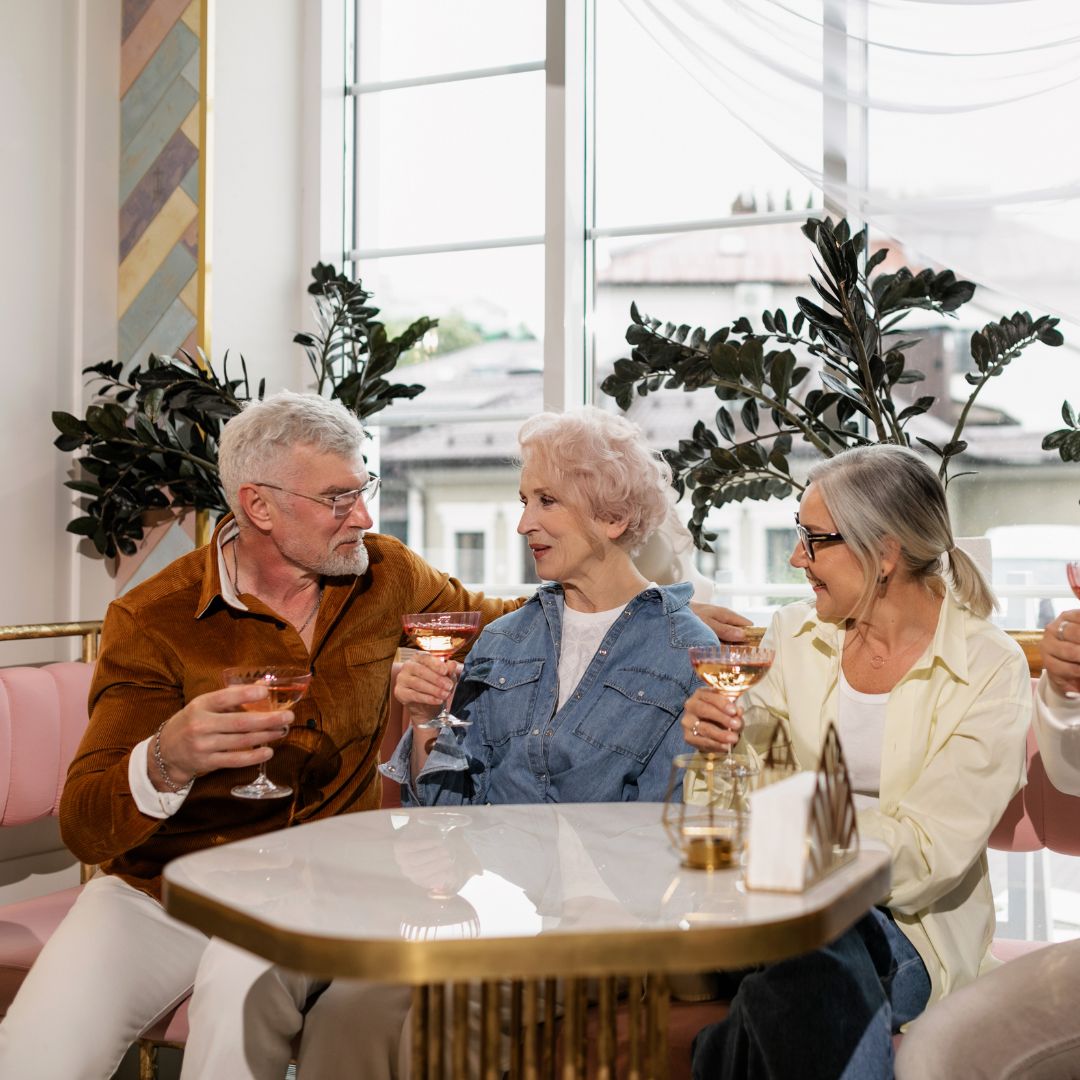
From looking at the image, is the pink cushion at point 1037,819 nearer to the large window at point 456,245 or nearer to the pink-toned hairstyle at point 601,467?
the pink-toned hairstyle at point 601,467

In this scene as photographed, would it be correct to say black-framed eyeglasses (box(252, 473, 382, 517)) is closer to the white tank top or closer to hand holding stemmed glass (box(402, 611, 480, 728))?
hand holding stemmed glass (box(402, 611, 480, 728))

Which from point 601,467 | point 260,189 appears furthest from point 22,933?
point 260,189

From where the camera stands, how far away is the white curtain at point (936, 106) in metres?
3.27

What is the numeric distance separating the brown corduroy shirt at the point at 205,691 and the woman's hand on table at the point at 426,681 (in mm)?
341

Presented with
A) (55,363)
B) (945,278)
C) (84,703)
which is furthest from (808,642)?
(55,363)

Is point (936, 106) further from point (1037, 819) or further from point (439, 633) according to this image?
point (439, 633)

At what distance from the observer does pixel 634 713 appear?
8.39 ft

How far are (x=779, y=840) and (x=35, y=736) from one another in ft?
7.58

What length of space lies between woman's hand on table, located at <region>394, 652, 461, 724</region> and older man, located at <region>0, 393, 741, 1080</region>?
30cm

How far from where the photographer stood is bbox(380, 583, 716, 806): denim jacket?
8.28ft

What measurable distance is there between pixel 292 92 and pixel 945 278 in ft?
8.47

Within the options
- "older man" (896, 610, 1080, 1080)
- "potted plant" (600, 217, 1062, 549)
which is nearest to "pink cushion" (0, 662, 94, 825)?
"potted plant" (600, 217, 1062, 549)

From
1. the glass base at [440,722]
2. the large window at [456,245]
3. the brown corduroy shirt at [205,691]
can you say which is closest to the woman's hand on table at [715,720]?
the glass base at [440,722]

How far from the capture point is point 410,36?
469cm
